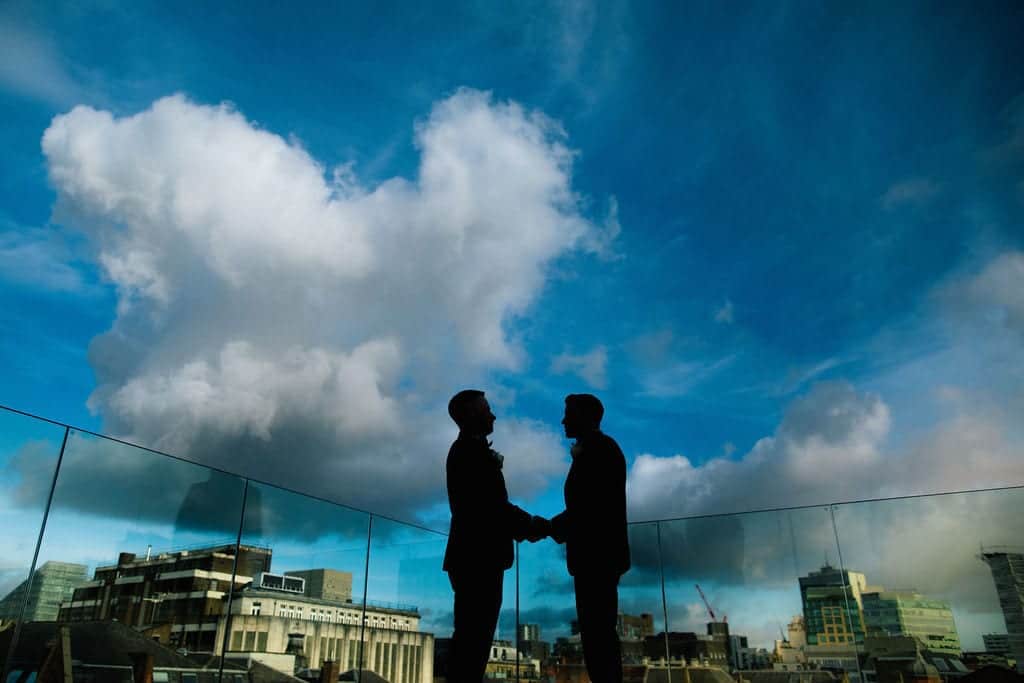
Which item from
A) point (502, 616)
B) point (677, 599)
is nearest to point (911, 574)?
point (677, 599)

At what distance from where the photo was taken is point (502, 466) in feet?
10.5

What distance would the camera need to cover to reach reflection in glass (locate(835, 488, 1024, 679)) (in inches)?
202

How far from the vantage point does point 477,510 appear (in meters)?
3.11

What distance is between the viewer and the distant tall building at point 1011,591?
4.95 metres

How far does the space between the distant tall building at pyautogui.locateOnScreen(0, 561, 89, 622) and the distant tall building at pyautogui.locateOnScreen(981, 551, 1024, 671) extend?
6114 millimetres

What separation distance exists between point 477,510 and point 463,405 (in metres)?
0.51

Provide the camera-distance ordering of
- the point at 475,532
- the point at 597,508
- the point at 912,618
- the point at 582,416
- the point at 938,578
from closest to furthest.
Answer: the point at 475,532 → the point at 597,508 → the point at 582,416 → the point at 912,618 → the point at 938,578

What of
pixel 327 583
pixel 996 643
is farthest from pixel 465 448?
pixel 996 643

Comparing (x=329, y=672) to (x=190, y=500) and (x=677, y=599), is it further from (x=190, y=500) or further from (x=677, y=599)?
(x=677, y=599)

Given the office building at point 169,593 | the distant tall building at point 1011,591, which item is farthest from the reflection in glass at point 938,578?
the office building at point 169,593

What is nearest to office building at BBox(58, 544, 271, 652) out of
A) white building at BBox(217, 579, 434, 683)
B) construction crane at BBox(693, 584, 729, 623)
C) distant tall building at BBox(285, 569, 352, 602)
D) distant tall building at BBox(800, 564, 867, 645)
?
white building at BBox(217, 579, 434, 683)

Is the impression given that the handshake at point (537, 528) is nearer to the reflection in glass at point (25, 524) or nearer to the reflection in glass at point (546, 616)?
the reflection in glass at point (25, 524)

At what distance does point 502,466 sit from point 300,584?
3.00m

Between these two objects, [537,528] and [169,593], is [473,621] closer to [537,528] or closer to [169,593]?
[537,528]
